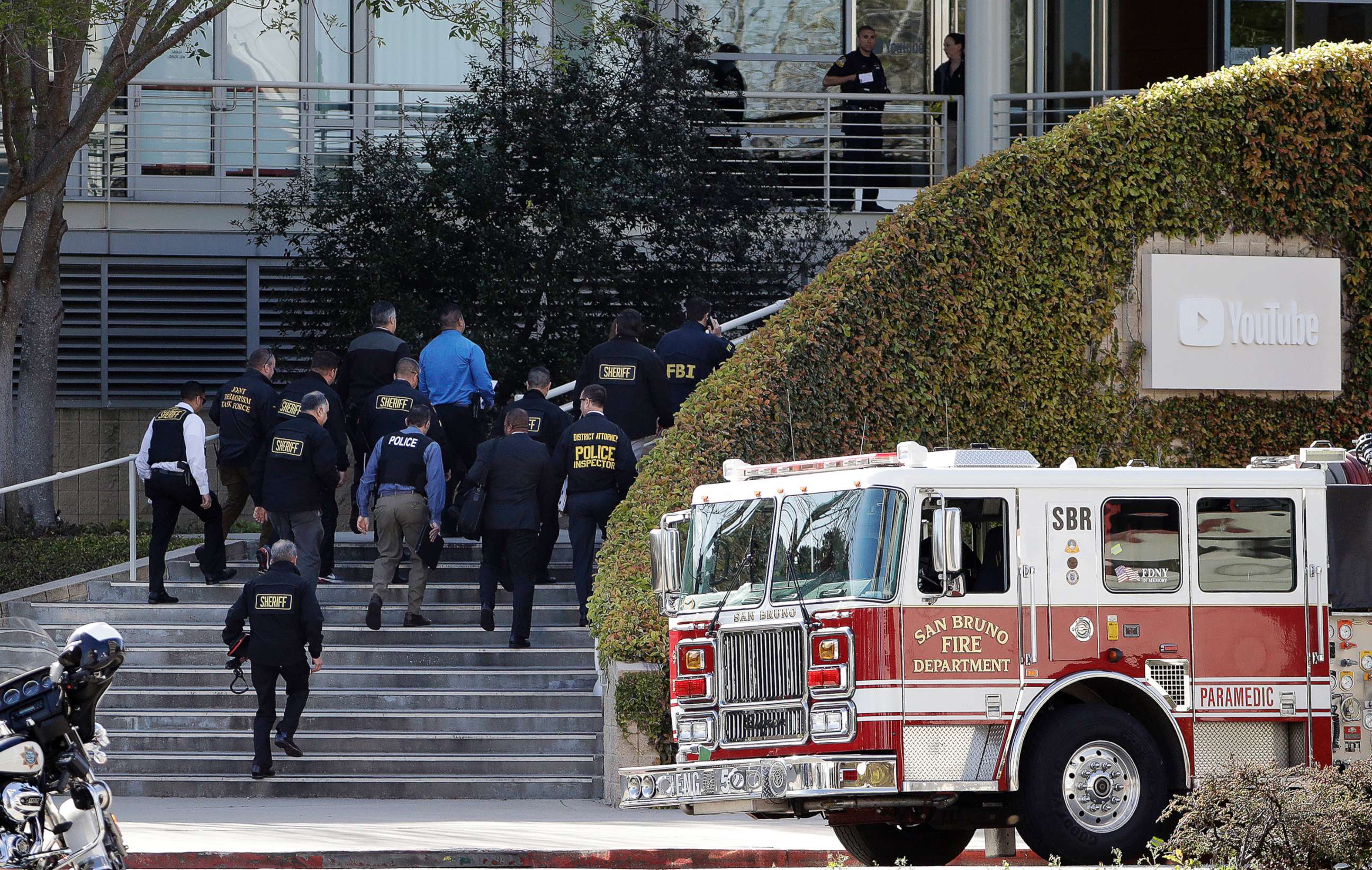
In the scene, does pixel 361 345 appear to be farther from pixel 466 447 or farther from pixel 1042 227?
pixel 1042 227

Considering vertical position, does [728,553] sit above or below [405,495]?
below

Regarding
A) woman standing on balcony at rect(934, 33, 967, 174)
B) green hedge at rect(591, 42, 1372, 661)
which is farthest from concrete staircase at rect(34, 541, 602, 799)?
woman standing on balcony at rect(934, 33, 967, 174)

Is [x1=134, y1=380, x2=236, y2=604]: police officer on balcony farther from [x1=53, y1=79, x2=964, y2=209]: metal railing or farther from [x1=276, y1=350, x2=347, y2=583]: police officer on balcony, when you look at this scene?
[x1=53, y1=79, x2=964, y2=209]: metal railing

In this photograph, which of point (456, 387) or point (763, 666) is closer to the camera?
point (763, 666)

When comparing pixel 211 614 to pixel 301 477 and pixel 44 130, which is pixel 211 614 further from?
pixel 44 130

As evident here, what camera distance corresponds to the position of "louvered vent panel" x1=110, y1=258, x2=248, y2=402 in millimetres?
21000

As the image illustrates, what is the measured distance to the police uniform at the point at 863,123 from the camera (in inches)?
848

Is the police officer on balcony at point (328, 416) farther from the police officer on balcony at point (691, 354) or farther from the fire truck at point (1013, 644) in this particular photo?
the fire truck at point (1013, 644)

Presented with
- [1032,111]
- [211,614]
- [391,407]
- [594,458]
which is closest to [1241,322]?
[1032,111]

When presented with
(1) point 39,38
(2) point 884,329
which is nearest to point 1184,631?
(2) point 884,329

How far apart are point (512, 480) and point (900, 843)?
15.5 feet

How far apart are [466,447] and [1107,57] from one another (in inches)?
441

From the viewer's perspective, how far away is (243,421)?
1498cm

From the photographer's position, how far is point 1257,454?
1619 cm
